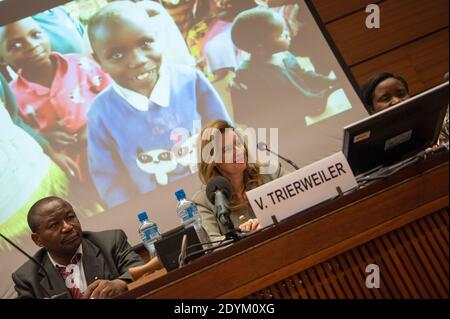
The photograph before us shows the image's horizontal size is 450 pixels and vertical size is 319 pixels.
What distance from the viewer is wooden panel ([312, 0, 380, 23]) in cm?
417

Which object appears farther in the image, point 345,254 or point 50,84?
point 50,84

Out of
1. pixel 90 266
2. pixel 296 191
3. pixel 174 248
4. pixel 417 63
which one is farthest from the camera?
pixel 417 63

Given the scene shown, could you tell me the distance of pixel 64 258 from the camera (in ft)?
9.43

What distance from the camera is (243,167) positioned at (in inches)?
118

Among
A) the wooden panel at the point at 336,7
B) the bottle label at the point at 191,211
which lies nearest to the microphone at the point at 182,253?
the bottle label at the point at 191,211

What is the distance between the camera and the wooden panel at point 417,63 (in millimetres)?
4094

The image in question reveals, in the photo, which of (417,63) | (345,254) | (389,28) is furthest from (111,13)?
Answer: (345,254)

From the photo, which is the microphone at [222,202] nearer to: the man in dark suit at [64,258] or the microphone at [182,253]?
the microphone at [182,253]

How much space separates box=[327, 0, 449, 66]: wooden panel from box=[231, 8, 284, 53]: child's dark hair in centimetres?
45

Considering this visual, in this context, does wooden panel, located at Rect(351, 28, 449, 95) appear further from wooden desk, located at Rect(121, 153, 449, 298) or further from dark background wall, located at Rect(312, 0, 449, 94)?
wooden desk, located at Rect(121, 153, 449, 298)

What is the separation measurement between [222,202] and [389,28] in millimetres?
2616

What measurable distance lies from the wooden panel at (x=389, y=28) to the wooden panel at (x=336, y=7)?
4cm

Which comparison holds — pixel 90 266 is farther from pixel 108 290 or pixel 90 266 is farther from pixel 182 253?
pixel 182 253

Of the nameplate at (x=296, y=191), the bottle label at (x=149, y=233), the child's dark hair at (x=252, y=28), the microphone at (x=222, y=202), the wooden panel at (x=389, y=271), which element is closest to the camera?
the wooden panel at (x=389, y=271)
